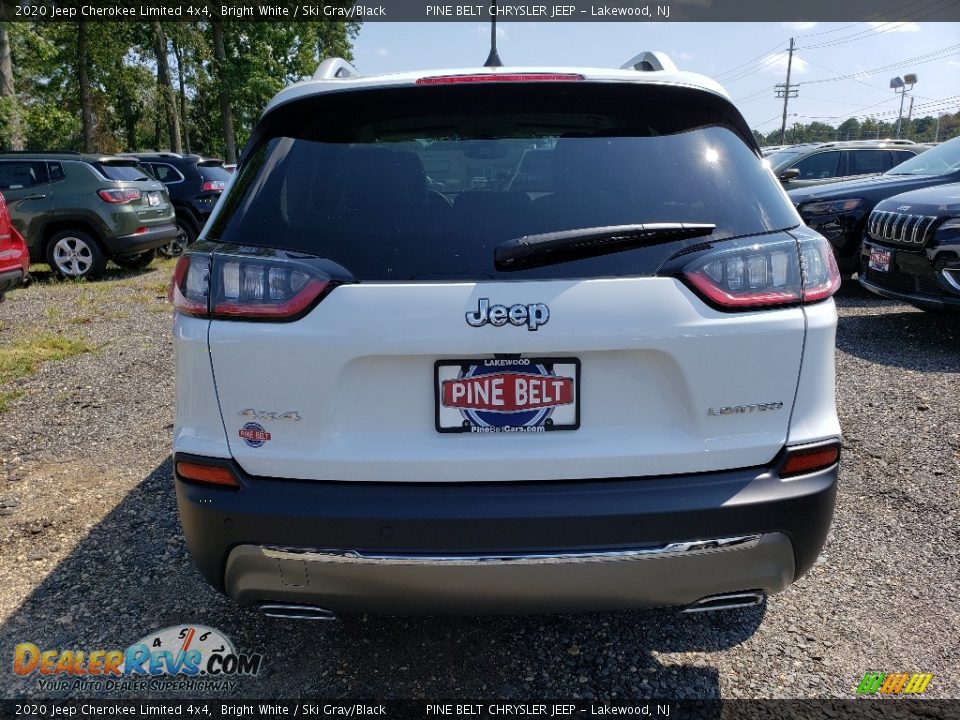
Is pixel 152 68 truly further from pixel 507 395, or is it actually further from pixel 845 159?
pixel 507 395

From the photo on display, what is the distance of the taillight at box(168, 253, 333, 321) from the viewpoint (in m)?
1.88

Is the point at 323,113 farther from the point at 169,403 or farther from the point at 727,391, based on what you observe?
the point at 169,403

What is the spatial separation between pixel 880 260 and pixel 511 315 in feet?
19.2

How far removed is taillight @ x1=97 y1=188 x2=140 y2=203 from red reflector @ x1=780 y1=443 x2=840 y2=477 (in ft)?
35.3

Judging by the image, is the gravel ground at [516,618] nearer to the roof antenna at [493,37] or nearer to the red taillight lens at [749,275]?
the red taillight lens at [749,275]

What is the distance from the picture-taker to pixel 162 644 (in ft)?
8.41

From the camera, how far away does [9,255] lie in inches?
290

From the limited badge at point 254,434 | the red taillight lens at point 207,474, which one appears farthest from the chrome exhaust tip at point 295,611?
the limited badge at point 254,434

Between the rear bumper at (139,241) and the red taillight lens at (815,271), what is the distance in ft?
35.0

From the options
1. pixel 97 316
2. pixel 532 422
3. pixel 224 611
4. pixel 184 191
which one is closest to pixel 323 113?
pixel 532 422

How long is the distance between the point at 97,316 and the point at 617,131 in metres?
7.54

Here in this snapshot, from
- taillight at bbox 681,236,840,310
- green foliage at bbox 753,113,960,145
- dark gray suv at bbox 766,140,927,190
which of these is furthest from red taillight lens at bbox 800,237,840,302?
green foliage at bbox 753,113,960,145

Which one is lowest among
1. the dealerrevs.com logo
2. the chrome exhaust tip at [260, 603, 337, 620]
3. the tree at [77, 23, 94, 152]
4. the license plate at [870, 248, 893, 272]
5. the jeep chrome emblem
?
the dealerrevs.com logo

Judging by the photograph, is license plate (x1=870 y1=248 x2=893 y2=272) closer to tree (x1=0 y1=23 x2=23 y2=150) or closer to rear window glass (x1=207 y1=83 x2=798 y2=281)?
rear window glass (x1=207 y1=83 x2=798 y2=281)
